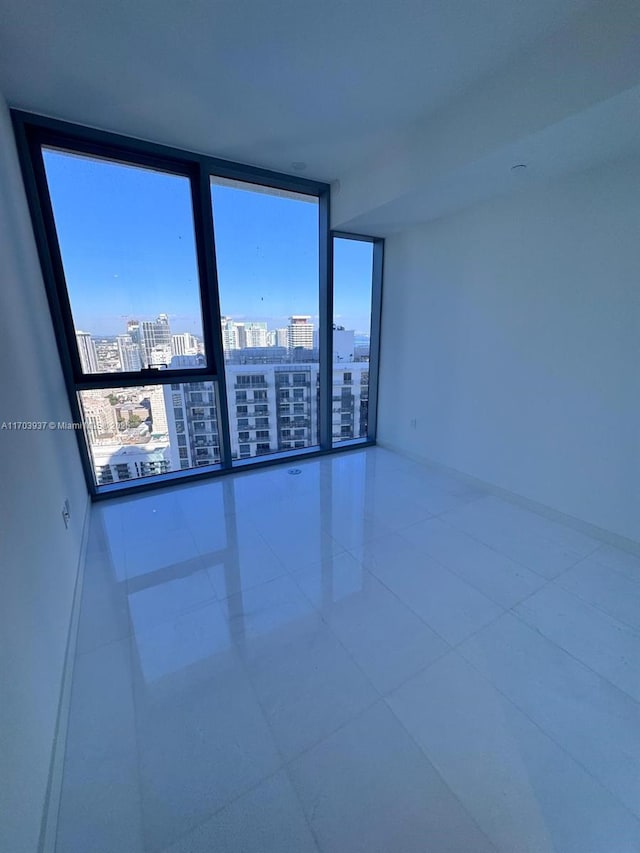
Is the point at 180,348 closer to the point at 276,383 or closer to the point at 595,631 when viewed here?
the point at 276,383

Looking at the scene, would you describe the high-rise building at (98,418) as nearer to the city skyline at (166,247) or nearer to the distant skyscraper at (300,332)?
the city skyline at (166,247)

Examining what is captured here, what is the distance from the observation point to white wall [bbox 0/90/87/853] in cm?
87

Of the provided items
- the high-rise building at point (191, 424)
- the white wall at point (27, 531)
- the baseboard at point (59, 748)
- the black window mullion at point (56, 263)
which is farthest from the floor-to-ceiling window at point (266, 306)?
the baseboard at point (59, 748)

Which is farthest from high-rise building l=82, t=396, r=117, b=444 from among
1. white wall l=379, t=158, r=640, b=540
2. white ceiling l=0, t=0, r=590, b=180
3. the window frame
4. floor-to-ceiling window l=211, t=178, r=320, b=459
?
white wall l=379, t=158, r=640, b=540

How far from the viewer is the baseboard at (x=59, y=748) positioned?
3.01 feet

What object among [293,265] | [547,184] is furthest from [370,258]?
[547,184]

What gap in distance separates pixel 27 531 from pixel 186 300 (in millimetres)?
2135

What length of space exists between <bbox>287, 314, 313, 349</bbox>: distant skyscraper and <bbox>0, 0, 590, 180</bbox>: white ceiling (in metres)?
1.37

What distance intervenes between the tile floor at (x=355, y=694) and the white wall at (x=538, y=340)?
534mm

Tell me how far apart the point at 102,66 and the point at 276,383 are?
2.22 meters

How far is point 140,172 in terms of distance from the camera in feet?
8.30

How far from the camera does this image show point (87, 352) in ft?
8.49

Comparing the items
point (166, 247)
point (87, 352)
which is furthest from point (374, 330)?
point (87, 352)

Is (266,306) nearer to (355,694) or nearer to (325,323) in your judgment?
(325,323)
